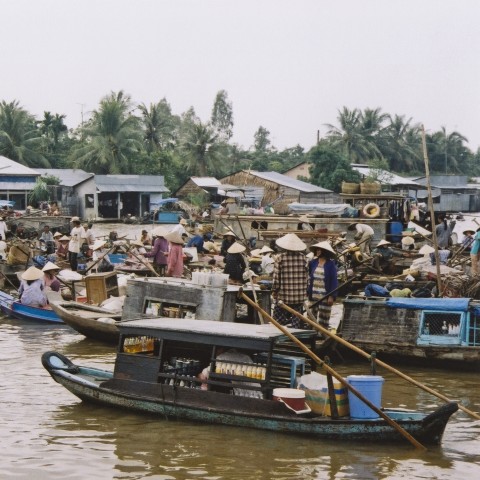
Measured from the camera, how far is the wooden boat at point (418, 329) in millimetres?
10617

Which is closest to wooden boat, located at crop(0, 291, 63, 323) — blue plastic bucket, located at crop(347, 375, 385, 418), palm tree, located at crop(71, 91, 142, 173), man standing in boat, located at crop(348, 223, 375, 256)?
blue plastic bucket, located at crop(347, 375, 385, 418)

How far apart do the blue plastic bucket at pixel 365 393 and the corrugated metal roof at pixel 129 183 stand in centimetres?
3866

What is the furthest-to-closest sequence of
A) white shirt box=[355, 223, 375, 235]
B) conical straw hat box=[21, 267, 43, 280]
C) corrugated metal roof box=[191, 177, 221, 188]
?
corrugated metal roof box=[191, 177, 221, 188] < white shirt box=[355, 223, 375, 235] < conical straw hat box=[21, 267, 43, 280]

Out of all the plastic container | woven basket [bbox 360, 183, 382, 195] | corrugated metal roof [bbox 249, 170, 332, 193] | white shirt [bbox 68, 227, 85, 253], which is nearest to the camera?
the plastic container

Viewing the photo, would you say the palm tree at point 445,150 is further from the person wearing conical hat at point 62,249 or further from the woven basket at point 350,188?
the person wearing conical hat at point 62,249

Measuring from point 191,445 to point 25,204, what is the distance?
3930 centimetres

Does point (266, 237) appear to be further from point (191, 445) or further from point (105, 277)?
point (191, 445)

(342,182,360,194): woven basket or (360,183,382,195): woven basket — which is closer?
(360,183,382,195): woven basket

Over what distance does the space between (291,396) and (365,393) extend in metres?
0.72

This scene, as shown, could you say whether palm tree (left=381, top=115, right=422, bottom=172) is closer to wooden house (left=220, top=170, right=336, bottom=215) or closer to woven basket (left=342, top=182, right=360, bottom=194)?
wooden house (left=220, top=170, right=336, bottom=215)

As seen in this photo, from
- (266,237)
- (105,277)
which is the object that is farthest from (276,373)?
(266,237)

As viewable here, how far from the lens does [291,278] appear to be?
10.4 m

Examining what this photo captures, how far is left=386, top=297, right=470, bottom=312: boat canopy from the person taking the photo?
34.5 feet

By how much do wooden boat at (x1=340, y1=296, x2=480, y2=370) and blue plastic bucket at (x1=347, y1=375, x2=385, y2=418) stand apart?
10.9 feet
